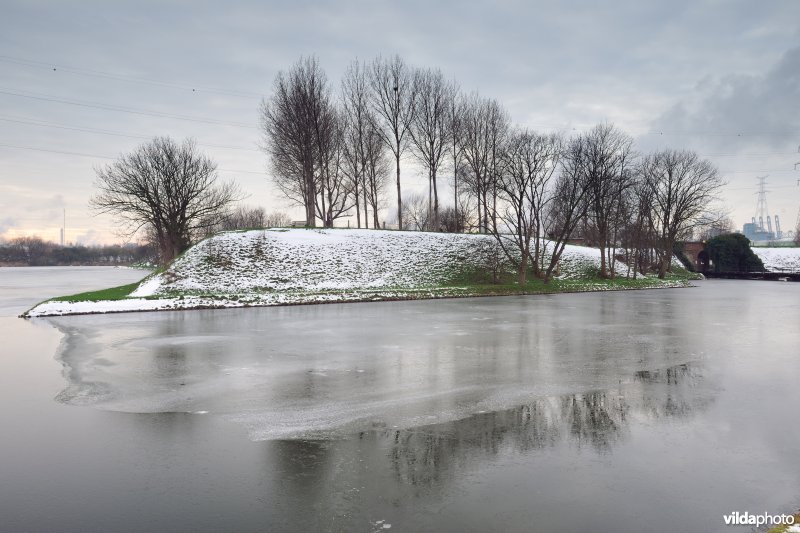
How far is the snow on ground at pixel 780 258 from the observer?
79.4 meters

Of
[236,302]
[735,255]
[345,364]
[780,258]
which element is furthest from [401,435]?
[780,258]

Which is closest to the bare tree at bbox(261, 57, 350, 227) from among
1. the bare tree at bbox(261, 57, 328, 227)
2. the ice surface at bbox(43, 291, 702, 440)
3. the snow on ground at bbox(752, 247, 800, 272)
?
the bare tree at bbox(261, 57, 328, 227)

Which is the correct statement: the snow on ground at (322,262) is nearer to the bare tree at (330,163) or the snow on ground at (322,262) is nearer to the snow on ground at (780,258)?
the bare tree at (330,163)

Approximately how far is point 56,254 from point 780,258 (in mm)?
186222

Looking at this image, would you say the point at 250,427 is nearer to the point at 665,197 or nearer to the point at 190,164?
the point at 190,164

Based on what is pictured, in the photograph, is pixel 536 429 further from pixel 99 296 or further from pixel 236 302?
pixel 99 296

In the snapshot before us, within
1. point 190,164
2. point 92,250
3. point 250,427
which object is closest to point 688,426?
point 250,427

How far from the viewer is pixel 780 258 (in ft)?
270

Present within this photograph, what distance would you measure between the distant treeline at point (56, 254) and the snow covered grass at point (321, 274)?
12408cm

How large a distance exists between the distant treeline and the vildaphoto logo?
16097cm

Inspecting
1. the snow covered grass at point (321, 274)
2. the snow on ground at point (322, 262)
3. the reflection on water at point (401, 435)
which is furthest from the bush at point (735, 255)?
the reflection on water at point (401, 435)

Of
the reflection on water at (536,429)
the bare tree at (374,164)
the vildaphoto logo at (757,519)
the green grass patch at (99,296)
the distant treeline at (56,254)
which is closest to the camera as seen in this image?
the vildaphoto logo at (757,519)

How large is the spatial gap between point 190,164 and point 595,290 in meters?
41.6

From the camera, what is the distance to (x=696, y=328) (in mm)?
17391
